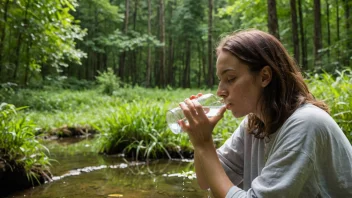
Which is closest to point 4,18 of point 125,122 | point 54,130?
point 54,130

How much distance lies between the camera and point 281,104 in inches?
59.8

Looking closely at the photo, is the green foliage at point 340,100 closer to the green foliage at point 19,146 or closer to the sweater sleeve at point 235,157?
the sweater sleeve at point 235,157

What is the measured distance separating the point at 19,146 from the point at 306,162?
339cm

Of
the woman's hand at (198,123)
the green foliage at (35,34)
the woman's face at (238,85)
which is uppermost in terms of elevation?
the green foliage at (35,34)

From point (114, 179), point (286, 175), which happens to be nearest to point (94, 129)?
point (114, 179)

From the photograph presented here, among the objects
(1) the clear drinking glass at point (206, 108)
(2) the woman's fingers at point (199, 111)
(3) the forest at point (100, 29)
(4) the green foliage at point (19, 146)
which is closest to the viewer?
(2) the woman's fingers at point (199, 111)

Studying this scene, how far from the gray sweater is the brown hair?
0.07 metres

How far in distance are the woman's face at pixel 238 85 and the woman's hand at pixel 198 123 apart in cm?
10

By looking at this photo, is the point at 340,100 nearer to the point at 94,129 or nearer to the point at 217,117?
the point at 217,117

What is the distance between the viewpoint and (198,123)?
1629mm

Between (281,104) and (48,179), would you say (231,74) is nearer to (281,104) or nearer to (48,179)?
(281,104)

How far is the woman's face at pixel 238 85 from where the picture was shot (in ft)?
4.99

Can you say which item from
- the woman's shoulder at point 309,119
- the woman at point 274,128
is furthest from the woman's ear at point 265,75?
the woman's shoulder at point 309,119

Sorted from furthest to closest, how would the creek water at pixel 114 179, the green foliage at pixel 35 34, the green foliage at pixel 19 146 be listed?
the green foliage at pixel 35 34, the green foliage at pixel 19 146, the creek water at pixel 114 179
